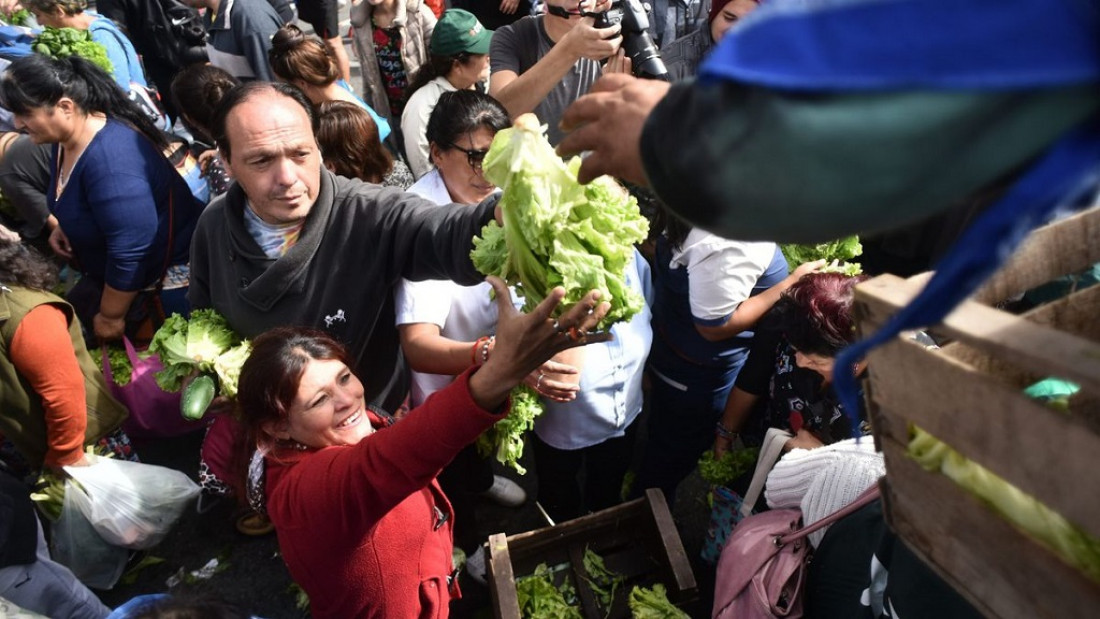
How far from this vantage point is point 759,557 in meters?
2.48

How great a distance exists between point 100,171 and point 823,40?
435cm

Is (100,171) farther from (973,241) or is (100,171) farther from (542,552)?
(973,241)

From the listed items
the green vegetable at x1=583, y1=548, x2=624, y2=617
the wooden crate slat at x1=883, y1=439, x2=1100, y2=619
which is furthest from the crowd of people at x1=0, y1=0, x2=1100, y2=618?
the green vegetable at x1=583, y1=548, x2=624, y2=617

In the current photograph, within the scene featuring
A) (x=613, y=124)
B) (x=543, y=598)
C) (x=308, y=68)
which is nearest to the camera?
(x=613, y=124)

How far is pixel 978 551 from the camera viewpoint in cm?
114

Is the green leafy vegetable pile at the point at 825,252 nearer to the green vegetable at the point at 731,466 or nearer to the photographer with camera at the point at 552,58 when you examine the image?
the green vegetable at the point at 731,466

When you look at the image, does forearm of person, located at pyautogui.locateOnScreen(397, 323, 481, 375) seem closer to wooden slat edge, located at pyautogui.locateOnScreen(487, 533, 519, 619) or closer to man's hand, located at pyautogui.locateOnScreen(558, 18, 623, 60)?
wooden slat edge, located at pyautogui.locateOnScreen(487, 533, 519, 619)

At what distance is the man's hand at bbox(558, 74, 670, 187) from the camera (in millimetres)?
1215

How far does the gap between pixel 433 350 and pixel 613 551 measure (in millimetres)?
1465

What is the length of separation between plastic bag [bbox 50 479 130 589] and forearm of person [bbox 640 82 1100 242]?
4.15m

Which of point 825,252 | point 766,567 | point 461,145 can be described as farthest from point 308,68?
point 766,567

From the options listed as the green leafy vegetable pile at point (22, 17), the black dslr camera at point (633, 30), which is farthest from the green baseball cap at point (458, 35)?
the green leafy vegetable pile at point (22, 17)

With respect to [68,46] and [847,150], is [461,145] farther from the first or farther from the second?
[68,46]

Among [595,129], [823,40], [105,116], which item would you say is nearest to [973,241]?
[823,40]
